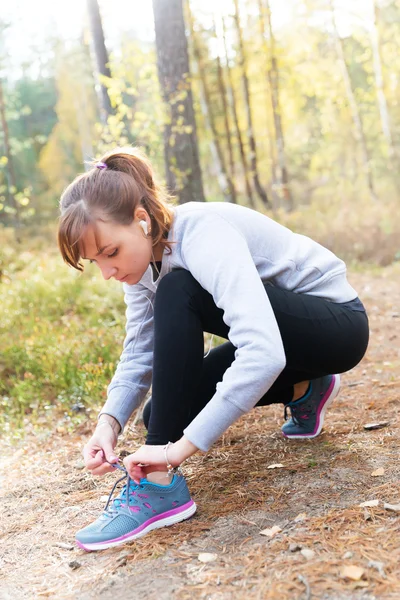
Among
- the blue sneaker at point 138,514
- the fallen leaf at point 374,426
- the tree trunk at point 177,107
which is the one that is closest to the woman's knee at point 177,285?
the blue sneaker at point 138,514

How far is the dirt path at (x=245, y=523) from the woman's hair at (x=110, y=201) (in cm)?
92

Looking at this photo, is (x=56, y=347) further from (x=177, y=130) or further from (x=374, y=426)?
(x=177, y=130)

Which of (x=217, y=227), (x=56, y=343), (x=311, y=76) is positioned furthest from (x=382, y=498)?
(x=311, y=76)

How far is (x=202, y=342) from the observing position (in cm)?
202

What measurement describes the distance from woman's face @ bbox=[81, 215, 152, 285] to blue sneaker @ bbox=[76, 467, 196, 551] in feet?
2.27

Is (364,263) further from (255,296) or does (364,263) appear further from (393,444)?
(255,296)

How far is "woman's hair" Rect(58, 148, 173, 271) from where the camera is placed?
6.45ft

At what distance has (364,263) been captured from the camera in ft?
27.2

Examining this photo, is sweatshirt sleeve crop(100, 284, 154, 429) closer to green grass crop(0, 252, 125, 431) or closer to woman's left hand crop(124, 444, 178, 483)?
woman's left hand crop(124, 444, 178, 483)

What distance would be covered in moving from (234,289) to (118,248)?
1.44 feet

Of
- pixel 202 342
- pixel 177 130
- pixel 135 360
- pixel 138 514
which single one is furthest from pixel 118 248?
pixel 177 130

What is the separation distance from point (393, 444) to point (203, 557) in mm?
991

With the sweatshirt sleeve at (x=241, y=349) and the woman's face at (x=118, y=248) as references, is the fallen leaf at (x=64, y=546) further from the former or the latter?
the woman's face at (x=118, y=248)

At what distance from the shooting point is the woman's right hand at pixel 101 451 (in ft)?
6.63
